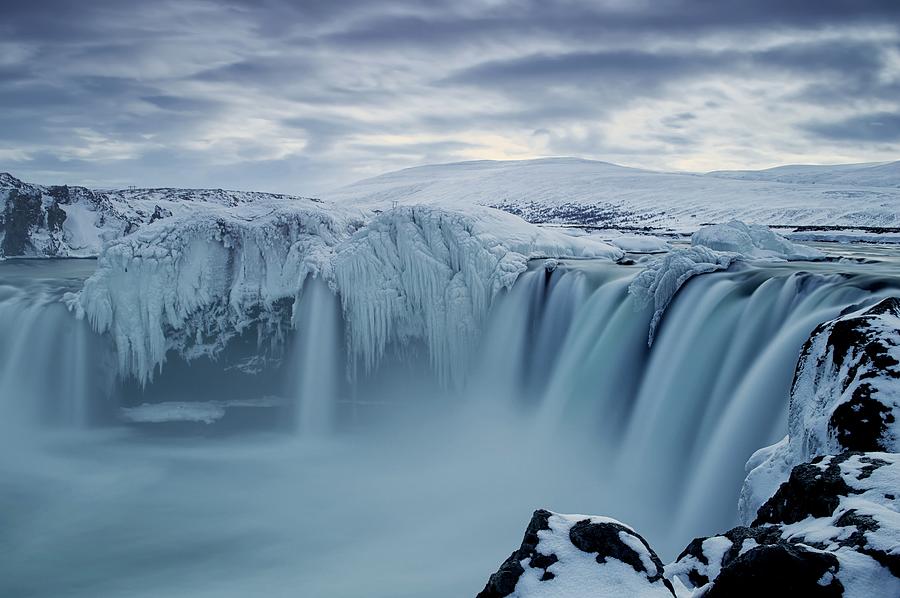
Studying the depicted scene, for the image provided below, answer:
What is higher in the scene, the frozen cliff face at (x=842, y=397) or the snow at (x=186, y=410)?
the frozen cliff face at (x=842, y=397)

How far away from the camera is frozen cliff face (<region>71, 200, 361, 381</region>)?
1543 cm

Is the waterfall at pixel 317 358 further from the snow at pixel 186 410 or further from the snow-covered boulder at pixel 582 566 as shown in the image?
the snow-covered boulder at pixel 582 566

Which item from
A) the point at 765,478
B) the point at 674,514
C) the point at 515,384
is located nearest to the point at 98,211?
the point at 515,384

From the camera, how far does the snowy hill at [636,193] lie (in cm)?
4931

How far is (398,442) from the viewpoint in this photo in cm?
1486

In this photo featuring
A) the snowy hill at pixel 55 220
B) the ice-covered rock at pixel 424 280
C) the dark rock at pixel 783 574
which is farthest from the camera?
the snowy hill at pixel 55 220

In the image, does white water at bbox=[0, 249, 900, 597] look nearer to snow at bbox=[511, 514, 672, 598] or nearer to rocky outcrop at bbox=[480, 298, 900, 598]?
rocky outcrop at bbox=[480, 298, 900, 598]

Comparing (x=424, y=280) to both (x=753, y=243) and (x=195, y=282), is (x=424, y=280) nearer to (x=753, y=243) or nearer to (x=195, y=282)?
(x=195, y=282)

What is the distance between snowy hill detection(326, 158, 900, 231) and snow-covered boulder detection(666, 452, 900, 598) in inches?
607

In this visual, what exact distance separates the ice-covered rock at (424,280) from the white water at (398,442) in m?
0.48

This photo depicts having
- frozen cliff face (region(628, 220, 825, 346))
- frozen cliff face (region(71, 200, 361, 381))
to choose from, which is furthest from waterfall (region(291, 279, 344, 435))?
frozen cliff face (region(628, 220, 825, 346))

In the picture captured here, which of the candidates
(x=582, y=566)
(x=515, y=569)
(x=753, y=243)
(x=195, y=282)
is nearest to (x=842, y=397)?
(x=582, y=566)

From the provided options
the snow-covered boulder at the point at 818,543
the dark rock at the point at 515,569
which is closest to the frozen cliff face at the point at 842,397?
the snow-covered boulder at the point at 818,543

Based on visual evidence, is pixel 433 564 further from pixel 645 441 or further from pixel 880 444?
pixel 880 444
